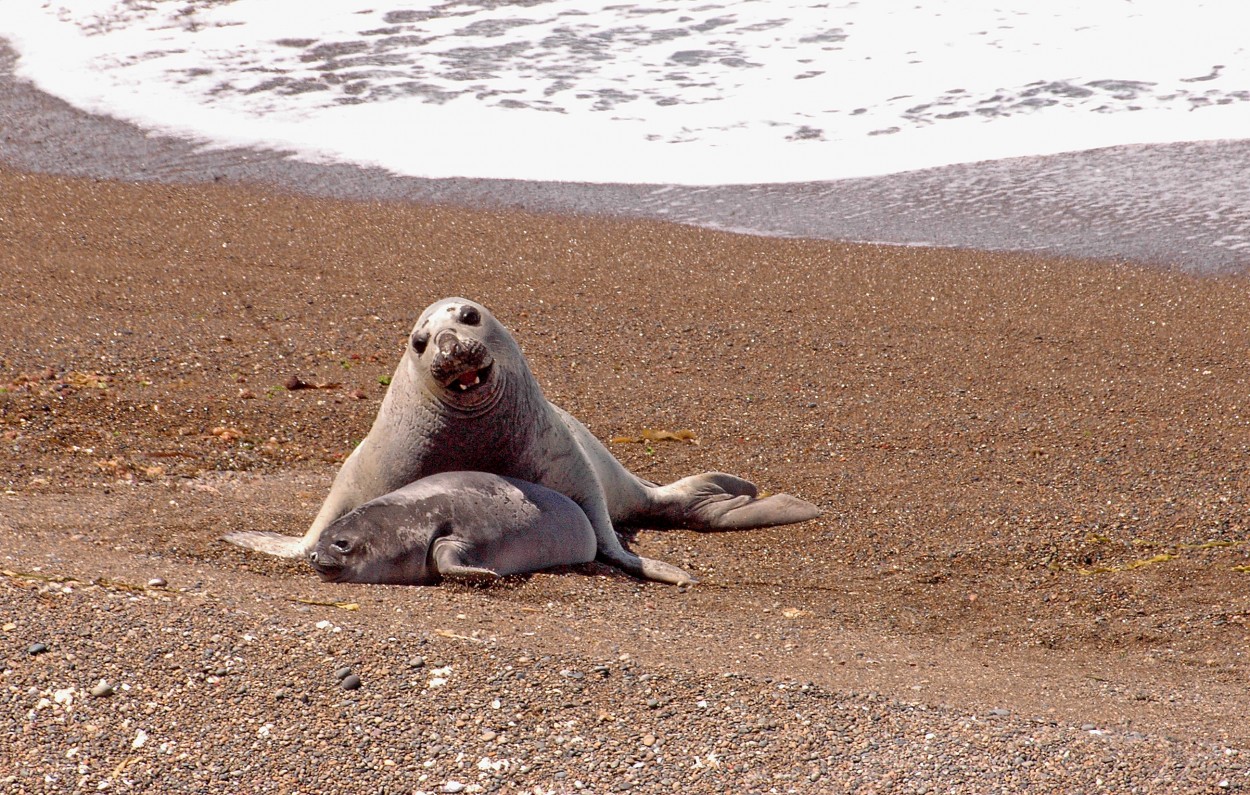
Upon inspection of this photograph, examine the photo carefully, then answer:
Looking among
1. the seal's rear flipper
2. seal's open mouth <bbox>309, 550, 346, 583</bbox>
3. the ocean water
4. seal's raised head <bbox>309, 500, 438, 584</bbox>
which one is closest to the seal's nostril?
seal's raised head <bbox>309, 500, 438, 584</bbox>

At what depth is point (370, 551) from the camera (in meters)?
4.19

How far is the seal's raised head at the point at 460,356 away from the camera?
14.6 feet

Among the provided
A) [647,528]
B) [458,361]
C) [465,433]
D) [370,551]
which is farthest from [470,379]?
[647,528]

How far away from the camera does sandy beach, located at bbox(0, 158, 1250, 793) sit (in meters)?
2.96

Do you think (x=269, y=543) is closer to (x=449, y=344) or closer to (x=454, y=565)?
(x=454, y=565)

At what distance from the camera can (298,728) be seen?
298 cm

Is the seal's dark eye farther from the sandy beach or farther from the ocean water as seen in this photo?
the ocean water

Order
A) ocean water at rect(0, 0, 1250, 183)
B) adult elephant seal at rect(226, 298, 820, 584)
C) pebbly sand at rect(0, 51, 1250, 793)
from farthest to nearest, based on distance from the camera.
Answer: ocean water at rect(0, 0, 1250, 183)
adult elephant seal at rect(226, 298, 820, 584)
pebbly sand at rect(0, 51, 1250, 793)

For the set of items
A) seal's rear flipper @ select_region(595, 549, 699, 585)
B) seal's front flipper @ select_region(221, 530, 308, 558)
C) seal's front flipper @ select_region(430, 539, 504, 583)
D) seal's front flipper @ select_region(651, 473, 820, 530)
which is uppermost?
seal's front flipper @ select_region(430, 539, 504, 583)

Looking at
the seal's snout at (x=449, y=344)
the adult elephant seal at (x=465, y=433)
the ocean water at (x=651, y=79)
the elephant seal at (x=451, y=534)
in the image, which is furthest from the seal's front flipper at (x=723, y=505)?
the ocean water at (x=651, y=79)

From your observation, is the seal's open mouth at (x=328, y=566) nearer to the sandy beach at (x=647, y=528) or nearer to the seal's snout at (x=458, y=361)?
the sandy beach at (x=647, y=528)

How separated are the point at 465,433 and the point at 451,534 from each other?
0.50m

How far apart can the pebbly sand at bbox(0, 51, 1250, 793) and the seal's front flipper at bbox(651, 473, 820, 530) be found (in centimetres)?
12

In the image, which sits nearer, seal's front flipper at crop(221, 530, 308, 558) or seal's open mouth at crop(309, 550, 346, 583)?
seal's open mouth at crop(309, 550, 346, 583)
